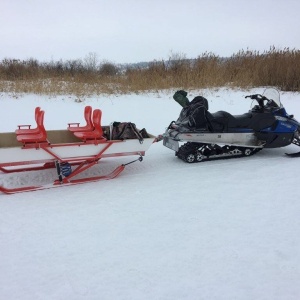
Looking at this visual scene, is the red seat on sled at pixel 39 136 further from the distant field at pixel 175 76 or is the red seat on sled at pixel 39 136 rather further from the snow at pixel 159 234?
the distant field at pixel 175 76

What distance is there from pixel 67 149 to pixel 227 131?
221cm

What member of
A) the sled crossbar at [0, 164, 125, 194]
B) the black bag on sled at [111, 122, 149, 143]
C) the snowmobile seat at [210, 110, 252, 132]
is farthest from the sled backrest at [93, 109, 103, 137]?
the snowmobile seat at [210, 110, 252, 132]

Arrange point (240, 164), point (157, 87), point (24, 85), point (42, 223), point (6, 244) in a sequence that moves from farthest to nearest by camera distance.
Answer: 1. point (157, 87)
2. point (24, 85)
3. point (240, 164)
4. point (42, 223)
5. point (6, 244)

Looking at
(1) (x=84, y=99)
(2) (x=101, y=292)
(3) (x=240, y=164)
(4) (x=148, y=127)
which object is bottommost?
(2) (x=101, y=292)

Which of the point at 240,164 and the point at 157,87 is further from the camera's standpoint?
the point at 157,87

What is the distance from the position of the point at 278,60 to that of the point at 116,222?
9.41 meters

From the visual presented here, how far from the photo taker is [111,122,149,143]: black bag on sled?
4.02m

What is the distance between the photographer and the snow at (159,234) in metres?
2.16

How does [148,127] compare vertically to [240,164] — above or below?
above

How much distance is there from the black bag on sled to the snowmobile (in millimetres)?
641

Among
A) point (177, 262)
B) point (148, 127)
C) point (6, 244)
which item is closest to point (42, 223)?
point (6, 244)

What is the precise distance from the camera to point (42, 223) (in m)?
2.94

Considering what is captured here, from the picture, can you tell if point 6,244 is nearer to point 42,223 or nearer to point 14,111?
point 42,223

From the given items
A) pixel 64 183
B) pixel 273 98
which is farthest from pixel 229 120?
pixel 64 183
